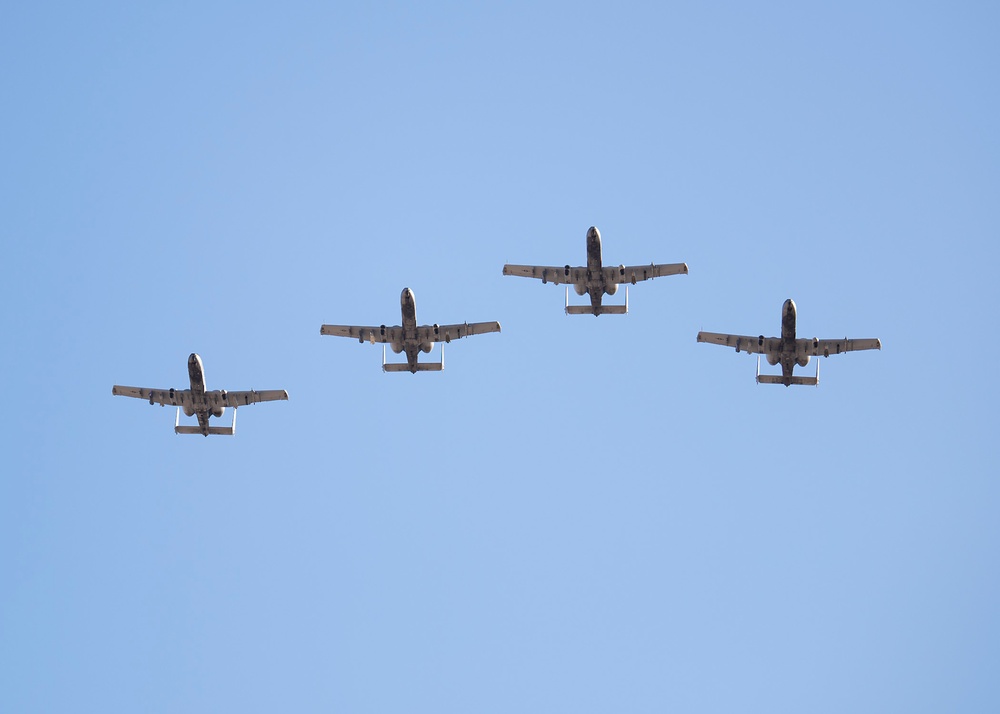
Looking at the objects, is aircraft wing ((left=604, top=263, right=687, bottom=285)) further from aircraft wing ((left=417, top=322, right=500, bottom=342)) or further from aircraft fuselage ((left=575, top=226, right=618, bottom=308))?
aircraft wing ((left=417, top=322, right=500, bottom=342))

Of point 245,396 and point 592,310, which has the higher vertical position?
point 592,310

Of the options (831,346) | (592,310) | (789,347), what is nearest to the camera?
(789,347)

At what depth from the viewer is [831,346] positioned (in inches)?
3666

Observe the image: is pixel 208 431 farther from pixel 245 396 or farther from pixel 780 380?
pixel 780 380

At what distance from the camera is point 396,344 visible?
92312mm

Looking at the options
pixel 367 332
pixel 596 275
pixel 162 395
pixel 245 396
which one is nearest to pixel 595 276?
pixel 596 275

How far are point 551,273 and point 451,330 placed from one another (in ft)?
26.3

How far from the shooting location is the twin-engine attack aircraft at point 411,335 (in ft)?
299

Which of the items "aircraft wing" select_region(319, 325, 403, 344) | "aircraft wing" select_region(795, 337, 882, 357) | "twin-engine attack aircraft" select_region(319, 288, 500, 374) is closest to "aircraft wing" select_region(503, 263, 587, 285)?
"twin-engine attack aircraft" select_region(319, 288, 500, 374)

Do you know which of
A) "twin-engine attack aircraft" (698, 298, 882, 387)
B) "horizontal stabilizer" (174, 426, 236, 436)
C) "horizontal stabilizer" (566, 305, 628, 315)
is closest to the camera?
"twin-engine attack aircraft" (698, 298, 882, 387)

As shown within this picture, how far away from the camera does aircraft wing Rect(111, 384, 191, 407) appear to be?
92.1m

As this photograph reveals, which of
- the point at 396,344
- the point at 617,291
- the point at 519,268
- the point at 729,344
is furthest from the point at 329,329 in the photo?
the point at 729,344

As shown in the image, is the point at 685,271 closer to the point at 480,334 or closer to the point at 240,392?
the point at 480,334

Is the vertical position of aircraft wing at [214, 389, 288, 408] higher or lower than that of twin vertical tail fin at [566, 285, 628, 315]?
lower
